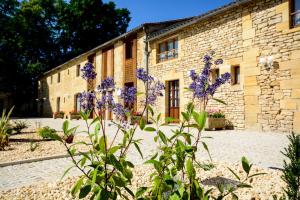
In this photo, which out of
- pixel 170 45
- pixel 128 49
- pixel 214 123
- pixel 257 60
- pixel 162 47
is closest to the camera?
pixel 257 60

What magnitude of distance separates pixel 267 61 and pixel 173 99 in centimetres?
540

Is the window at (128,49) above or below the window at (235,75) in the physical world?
above

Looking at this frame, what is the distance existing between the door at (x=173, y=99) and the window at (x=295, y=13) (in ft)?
19.4

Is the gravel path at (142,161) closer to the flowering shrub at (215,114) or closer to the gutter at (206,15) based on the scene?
the flowering shrub at (215,114)

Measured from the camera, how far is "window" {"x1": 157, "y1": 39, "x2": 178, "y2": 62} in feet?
45.5

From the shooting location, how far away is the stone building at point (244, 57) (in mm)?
8711

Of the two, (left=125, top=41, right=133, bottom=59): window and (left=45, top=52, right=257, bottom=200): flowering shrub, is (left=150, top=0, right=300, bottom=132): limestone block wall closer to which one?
(left=125, top=41, right=133, bottom=59): window

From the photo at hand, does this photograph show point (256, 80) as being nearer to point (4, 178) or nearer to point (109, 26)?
point (4, 178)

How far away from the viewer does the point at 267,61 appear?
30.1ft

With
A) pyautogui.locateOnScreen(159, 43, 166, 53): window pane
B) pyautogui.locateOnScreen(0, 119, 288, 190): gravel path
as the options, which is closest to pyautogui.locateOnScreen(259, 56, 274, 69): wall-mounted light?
pyautogui.locateOnScreen(0, 119, 288, 190): gravel path

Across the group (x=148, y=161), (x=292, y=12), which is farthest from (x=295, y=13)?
(x=148, y=161)

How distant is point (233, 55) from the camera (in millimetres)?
10492

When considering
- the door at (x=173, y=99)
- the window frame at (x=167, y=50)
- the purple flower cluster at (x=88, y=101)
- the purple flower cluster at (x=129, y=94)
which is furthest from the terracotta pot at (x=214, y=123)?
the purple flower cluster at (x=88, y=101)

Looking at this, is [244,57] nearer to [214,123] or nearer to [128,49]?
[214,123]
